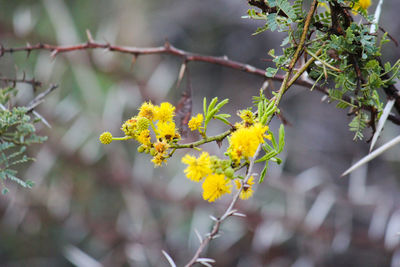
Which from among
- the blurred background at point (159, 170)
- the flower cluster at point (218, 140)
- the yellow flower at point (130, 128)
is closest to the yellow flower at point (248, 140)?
the flower cluster at point (218, 140)

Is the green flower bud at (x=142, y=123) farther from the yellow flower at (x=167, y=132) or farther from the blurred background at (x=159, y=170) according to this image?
the blurred background at (x=159, y=170)

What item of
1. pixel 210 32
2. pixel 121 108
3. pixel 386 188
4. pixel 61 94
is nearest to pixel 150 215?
pixel 121 108

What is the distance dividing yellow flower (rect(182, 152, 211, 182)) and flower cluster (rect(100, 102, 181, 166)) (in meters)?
0.04

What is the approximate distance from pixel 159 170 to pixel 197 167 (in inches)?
42.8

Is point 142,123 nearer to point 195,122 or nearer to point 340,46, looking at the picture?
point 195,122

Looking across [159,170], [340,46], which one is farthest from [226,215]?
[159,170]

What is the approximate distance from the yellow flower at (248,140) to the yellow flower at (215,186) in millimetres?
22

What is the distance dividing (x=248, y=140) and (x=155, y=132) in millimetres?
99

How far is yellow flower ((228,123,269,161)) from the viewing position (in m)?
0.33

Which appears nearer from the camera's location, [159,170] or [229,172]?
[229,172]

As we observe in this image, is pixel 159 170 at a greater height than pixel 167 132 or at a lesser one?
lesser

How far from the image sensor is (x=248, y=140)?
33cm

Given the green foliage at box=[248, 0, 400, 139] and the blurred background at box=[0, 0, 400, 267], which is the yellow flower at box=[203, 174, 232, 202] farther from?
the blurred background at box=[0, 0, 400, 267]

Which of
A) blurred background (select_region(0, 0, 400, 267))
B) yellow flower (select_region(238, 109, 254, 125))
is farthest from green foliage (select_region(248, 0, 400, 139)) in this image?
blurred background (select_region(0, 0, 400, 267))
